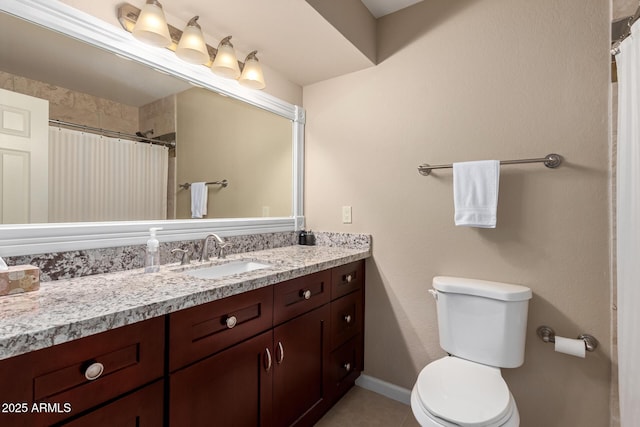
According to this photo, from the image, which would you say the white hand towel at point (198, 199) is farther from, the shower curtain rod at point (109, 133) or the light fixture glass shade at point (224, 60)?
the light fixture glass shade at point (224, 60)

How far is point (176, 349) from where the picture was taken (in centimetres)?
92

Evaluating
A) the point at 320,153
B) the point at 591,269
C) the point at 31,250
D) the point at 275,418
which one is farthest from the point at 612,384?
the point at 31,250

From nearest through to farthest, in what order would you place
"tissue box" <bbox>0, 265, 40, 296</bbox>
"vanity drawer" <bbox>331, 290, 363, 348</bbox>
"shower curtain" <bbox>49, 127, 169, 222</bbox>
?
"tissue box" <bbox>0, 265, 40, 296</bbox> < "shower curtain" <bbox>49, 127, 169, 222</bbox> < "vanity drawer" <bbox>331, 290, 363, 348</bbox>

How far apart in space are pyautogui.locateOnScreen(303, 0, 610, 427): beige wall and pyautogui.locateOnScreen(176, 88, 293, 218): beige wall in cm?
34

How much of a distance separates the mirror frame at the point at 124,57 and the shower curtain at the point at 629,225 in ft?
5.69

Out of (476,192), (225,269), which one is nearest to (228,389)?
(225,269)

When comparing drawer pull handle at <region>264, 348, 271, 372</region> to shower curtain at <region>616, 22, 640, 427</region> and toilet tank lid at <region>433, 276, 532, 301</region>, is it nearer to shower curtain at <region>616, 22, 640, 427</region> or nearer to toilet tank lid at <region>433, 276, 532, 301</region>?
toilet tank lid at <region>433, 276, 532, 301</region>

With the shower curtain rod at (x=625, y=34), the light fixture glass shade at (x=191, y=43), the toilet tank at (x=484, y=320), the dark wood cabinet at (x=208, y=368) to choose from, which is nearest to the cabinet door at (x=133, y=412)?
the dark wood cabinet at (x=208, y=368)

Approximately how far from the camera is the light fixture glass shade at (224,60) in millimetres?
1602

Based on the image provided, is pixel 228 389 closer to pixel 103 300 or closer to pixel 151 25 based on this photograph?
pixel 103 300

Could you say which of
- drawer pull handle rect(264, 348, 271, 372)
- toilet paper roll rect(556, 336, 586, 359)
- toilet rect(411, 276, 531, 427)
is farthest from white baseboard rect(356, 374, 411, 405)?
drawer pull handle rect(264, 348, 271, 372)

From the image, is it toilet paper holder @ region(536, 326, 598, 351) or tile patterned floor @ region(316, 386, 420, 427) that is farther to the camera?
tile patterned floor @ region(316, 386, 420, 427)

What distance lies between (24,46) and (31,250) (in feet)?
2.40

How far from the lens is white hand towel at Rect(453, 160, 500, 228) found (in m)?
1.48
